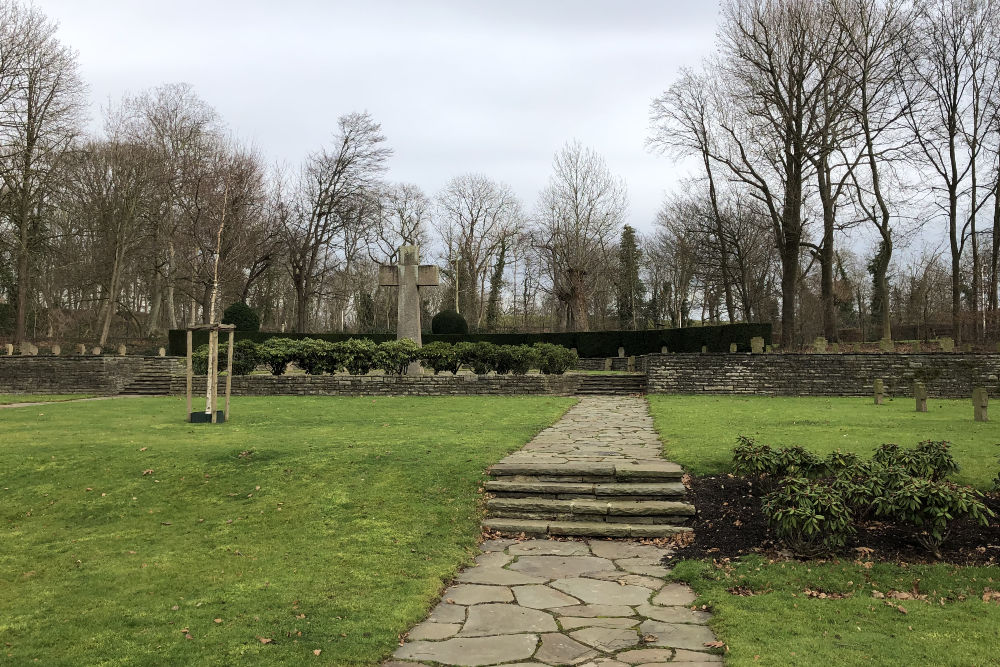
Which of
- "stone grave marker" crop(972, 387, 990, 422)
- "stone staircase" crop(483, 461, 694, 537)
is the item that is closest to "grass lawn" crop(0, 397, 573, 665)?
"stone staircase" crop(483, 461, 694, 537)

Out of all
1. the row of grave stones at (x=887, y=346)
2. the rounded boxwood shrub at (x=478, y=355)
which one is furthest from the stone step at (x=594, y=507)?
the row of grave stones at (x=887, y=346)

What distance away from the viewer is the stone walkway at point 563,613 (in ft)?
11.5

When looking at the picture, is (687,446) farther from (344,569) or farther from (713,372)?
(713,372)

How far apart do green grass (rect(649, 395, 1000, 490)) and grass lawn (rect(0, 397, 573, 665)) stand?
8.70ft

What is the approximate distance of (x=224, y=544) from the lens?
18.0 ft

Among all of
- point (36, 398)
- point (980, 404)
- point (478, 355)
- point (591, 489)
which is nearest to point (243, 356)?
point (36, 398)

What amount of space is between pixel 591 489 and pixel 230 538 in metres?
3.53

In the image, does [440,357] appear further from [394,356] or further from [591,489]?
[591,489]

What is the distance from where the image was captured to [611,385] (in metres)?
20.3

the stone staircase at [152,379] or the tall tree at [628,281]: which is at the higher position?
the tall tree at [628,281]

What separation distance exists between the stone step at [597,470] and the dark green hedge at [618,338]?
1820 cm

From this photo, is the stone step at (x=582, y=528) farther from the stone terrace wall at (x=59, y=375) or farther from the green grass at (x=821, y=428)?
the stone terrace wall at (x=59, y=375)

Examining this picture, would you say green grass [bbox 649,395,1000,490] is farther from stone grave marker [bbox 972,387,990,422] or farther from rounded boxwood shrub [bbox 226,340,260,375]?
rounded boxwood shrub [bbox 226,340,260,375]

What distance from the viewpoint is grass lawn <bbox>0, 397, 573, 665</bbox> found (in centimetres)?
378
